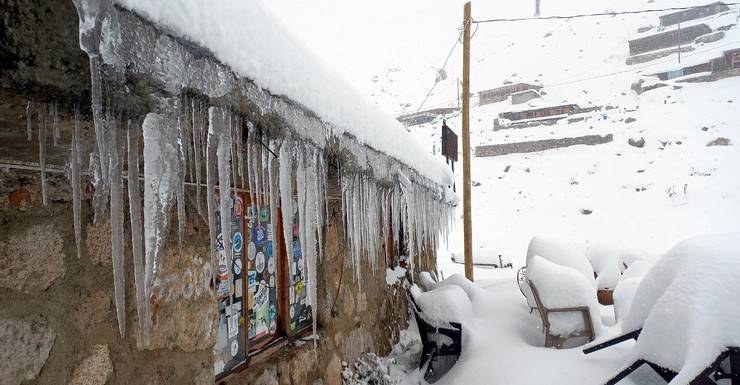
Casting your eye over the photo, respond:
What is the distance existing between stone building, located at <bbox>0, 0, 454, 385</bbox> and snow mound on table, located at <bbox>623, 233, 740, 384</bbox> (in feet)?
6.93

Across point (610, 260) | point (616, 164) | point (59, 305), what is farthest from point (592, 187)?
point (59, 305)

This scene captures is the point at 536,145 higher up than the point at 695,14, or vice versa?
the point at 695,14

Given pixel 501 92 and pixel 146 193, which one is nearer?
pixel 146 193

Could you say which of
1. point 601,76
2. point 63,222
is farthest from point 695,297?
point 601,76

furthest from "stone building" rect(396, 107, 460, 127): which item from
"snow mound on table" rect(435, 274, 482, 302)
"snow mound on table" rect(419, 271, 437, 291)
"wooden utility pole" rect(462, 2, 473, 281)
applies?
"snow mound on table" rect(435, 274, 482, 302)

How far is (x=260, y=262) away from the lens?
2.51 meters

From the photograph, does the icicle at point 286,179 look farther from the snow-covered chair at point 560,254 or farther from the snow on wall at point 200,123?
the snow-covered chair at point 560,254

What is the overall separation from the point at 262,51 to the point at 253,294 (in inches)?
70.1

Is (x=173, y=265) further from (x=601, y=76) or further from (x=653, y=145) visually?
(x=601, y=76)

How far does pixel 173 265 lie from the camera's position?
1.68 metres

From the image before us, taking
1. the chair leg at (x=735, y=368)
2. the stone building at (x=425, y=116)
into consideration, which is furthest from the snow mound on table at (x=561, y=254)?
the stone building at (x=425, y=116)

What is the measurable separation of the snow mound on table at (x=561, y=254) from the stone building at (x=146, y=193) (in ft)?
10.9

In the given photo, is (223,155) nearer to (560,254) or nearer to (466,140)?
(560,254)

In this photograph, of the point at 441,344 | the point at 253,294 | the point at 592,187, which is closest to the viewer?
the point at 253,294
